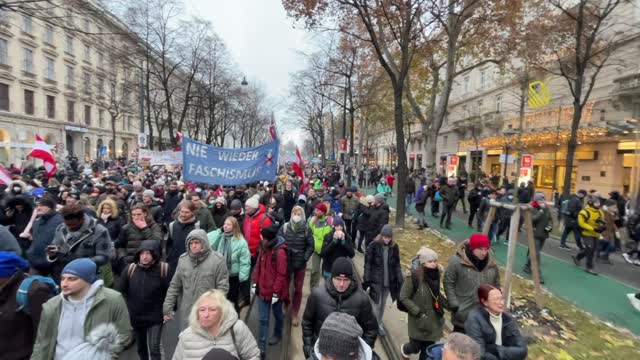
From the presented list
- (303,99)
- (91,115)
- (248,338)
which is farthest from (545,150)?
(91,115)

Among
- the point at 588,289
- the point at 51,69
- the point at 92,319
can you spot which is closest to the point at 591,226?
the point at 588,289

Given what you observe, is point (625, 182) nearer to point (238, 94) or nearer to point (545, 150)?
point (545, 150)

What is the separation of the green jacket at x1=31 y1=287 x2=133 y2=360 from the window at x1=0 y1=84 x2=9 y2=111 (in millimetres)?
40783

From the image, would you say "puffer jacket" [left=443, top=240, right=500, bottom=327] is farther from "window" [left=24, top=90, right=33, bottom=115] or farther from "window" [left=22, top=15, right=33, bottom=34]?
"window" [left=24, top=90, right=33, bottom=115]

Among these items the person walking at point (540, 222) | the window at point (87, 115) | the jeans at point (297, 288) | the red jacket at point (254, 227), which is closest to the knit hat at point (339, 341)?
the jeans at point (297, 288)

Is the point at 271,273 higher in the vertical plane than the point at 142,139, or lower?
lower

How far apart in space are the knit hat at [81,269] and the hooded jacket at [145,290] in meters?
0.85

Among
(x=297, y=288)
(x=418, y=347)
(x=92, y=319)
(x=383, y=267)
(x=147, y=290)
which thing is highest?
(x=92, y=319)

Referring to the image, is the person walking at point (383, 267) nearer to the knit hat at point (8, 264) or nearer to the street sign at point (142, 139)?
the knit hat at point (8, 264)

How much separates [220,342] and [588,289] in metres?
7.88

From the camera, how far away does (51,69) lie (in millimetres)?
36938

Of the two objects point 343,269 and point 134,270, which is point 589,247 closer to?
point 343,269

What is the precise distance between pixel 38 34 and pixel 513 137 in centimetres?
4630

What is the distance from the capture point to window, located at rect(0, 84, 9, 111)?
104 ft
